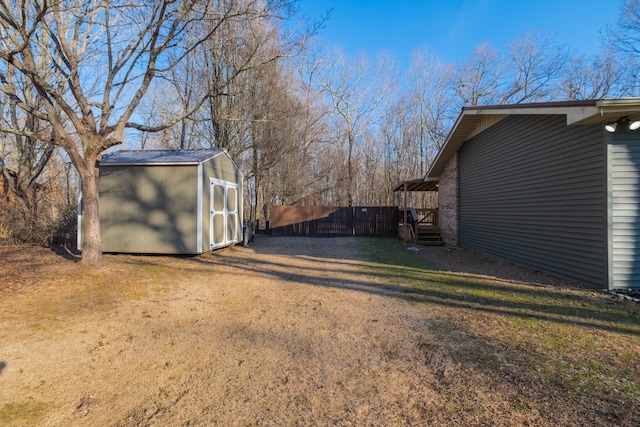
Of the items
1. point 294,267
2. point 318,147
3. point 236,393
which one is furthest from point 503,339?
point 318,147

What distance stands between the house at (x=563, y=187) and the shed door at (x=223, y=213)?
25.9 feet

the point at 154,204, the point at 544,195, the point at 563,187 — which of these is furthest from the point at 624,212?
the point at 154,204

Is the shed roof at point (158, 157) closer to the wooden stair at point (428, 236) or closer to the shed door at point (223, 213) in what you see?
the shed door at point (223, 213)

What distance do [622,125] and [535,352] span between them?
4881 mm

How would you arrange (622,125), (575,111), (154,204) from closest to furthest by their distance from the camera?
(622,125) → (575,111) → (154,204)

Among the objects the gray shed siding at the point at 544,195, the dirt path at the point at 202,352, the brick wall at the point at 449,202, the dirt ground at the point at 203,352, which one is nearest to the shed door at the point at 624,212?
the gray shed siding at the point at 544,195

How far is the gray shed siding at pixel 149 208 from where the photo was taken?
9.02 metres

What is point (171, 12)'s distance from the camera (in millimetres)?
6578

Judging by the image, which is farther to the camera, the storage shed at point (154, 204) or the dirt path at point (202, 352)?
the storage shed at point (154, 204)

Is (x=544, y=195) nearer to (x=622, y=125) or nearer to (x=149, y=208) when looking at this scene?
(x=622, y=125)

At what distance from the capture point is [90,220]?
6.49m

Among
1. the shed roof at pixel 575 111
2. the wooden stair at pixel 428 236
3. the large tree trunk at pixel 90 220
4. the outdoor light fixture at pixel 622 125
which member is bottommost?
the wooden stair at pixel 428 236

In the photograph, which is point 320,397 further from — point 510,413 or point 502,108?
point 502,108

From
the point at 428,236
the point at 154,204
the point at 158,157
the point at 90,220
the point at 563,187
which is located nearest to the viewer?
the point at 90,220
